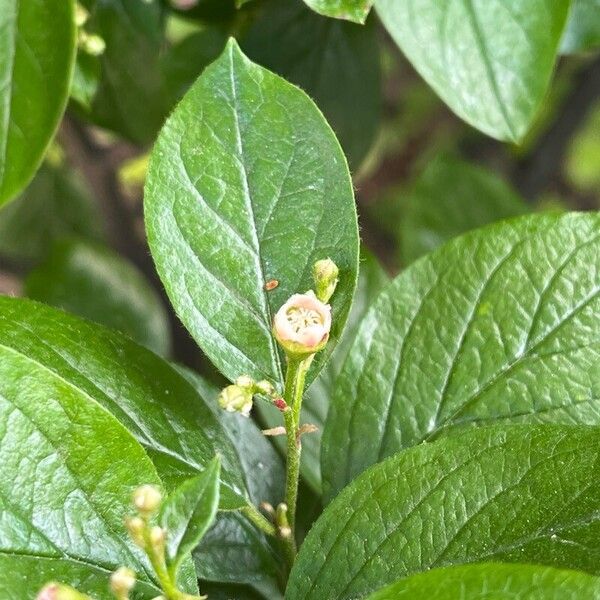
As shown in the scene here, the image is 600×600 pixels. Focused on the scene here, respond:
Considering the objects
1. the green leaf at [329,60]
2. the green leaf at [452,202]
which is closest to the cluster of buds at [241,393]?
the green leaf at [329,60]

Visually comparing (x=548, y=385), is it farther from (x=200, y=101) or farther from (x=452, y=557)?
(x=200, y=101)

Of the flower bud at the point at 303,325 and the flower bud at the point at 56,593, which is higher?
the flower bud at the point at 303,325

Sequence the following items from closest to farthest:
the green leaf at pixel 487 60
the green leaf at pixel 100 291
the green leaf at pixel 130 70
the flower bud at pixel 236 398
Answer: the flower bud at pixel 236 398, the green leaf at pixel 487 60, the green leaf at pixel 130 70, the green leaf at pixel 100 291

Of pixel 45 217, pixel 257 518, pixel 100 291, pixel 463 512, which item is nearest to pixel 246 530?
pixel 257 518

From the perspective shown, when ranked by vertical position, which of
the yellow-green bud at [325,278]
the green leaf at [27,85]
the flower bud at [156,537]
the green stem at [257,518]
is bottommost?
the green stem at [257,518]

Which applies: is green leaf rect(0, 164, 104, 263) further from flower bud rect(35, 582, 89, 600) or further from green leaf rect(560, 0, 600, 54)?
flower bud rect(35, 582, 89, 600)

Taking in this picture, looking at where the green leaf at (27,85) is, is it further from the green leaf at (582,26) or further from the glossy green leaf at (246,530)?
the green leaf at (582,26)
